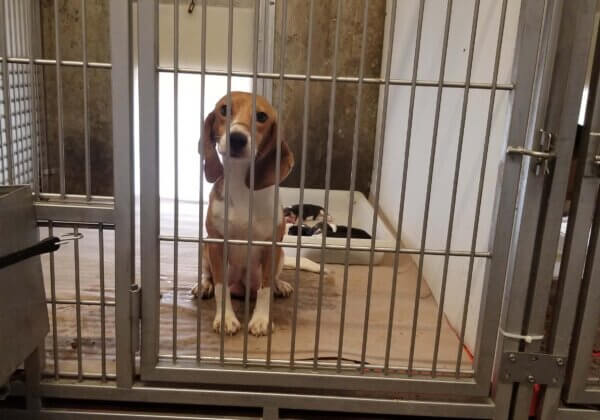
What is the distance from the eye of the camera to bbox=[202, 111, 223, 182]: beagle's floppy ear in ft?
4.86

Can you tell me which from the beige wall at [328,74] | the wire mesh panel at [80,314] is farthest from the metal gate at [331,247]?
the beige wall at [328,74]

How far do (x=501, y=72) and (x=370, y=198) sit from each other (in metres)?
1.60

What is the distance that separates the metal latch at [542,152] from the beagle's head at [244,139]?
0.58 m

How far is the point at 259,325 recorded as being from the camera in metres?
1.58

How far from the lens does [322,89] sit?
9.65 feet

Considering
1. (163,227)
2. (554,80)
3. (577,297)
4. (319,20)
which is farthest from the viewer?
(319,20)

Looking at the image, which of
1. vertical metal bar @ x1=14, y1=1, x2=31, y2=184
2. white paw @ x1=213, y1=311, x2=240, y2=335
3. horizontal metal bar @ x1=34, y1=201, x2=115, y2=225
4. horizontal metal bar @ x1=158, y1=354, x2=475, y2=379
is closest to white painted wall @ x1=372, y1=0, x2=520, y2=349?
horizontal metal bar @ x1=158, y1=354, x2=475, y2=379

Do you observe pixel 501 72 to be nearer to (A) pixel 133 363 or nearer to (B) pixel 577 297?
(B) pixel 577 297

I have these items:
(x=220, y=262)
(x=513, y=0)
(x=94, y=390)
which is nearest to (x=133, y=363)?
(x=94, y=390)

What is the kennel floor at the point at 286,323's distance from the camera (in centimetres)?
147

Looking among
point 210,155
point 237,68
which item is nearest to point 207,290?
point 210,155

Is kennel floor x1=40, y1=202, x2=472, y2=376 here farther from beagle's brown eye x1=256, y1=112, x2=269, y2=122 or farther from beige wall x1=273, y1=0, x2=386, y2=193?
beige wall x1=273, y1=0, x2=386, y2=193

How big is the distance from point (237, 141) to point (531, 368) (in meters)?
0.87

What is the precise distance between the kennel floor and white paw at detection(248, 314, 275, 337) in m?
0.02
